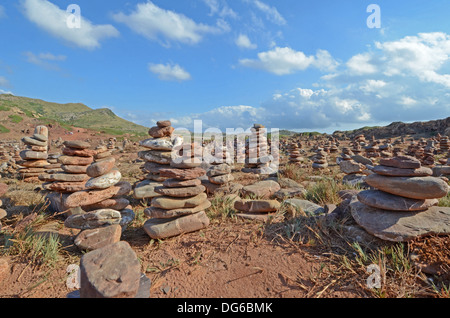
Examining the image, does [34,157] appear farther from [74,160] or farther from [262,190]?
[262,190]

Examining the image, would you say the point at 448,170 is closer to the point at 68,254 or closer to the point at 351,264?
the point at 351,264

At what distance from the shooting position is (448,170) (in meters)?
10.1

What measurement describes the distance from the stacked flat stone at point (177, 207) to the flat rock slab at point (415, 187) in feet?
10.8

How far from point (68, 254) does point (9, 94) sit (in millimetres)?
94225

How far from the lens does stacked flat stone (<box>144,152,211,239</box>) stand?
4277mm

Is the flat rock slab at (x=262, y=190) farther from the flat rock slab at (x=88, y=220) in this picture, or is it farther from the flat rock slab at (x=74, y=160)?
the flat rock slab at (x=74, y=160)

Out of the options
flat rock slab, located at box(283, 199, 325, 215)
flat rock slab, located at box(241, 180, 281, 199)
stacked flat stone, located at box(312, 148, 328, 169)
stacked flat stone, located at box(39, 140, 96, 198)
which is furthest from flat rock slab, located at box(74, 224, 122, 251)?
stacked flat stone, located at box(312, 148, 328, 169)

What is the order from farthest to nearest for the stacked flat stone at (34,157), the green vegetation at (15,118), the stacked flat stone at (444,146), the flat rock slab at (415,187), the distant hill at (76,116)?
the distant hill at (76,116)
the green vegetation at (15,118)
the stacked flat stone at (444,146)
the stacked flat stone at (34,157)
the flat rock slab at (415,187)

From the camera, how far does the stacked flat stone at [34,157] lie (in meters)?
10.4

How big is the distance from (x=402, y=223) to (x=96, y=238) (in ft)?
16.4

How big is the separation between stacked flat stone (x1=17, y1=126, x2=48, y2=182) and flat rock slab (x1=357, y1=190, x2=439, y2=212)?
510 inches

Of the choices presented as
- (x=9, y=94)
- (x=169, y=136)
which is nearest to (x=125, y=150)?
(x=169, y=136)

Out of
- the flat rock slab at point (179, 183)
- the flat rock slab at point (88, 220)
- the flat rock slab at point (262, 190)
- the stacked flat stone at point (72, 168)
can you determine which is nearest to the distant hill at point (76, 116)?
the stacked flat stone at point (72, 168)
